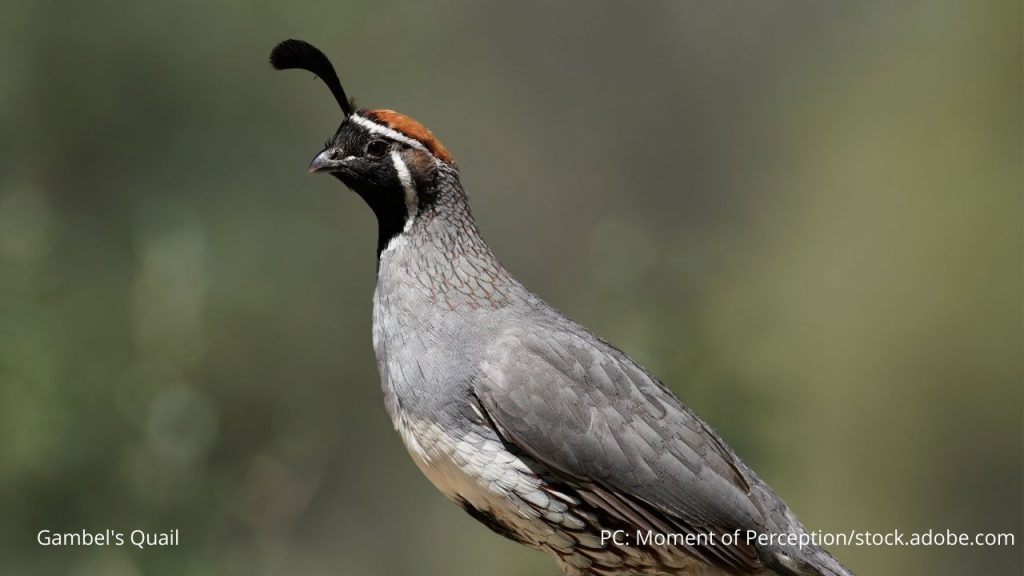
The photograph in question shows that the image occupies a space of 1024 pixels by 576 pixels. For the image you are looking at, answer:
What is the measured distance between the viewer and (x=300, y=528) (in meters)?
7.16

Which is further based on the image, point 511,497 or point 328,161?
point 328,161

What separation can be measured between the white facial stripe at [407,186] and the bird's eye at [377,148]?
3 centimetres

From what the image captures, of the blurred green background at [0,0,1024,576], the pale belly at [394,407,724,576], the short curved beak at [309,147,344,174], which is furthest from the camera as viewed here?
the blurred green background at [0,0,1024,576]

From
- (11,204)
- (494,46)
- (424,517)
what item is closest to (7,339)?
(11,204)

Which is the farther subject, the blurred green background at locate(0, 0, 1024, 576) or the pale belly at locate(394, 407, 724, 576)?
the blurred green background at locate(0, 0, 1024, 576)

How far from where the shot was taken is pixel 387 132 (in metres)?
3.01

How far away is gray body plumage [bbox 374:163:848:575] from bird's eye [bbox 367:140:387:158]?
15 cm

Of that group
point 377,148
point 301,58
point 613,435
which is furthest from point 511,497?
point 301,58

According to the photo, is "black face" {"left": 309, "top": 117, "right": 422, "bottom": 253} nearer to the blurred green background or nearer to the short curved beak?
the short curved beak

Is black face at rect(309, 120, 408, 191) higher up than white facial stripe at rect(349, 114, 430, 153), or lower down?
lower down

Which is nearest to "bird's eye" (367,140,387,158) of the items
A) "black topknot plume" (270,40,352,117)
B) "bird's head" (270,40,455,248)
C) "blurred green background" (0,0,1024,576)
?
"bird's head" (270,40,455,248)

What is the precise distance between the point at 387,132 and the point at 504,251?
4.84 metres

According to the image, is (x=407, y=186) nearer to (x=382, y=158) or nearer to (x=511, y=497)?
(x=382, y=158)

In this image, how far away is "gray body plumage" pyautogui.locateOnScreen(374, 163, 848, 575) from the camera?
2.74 meters
